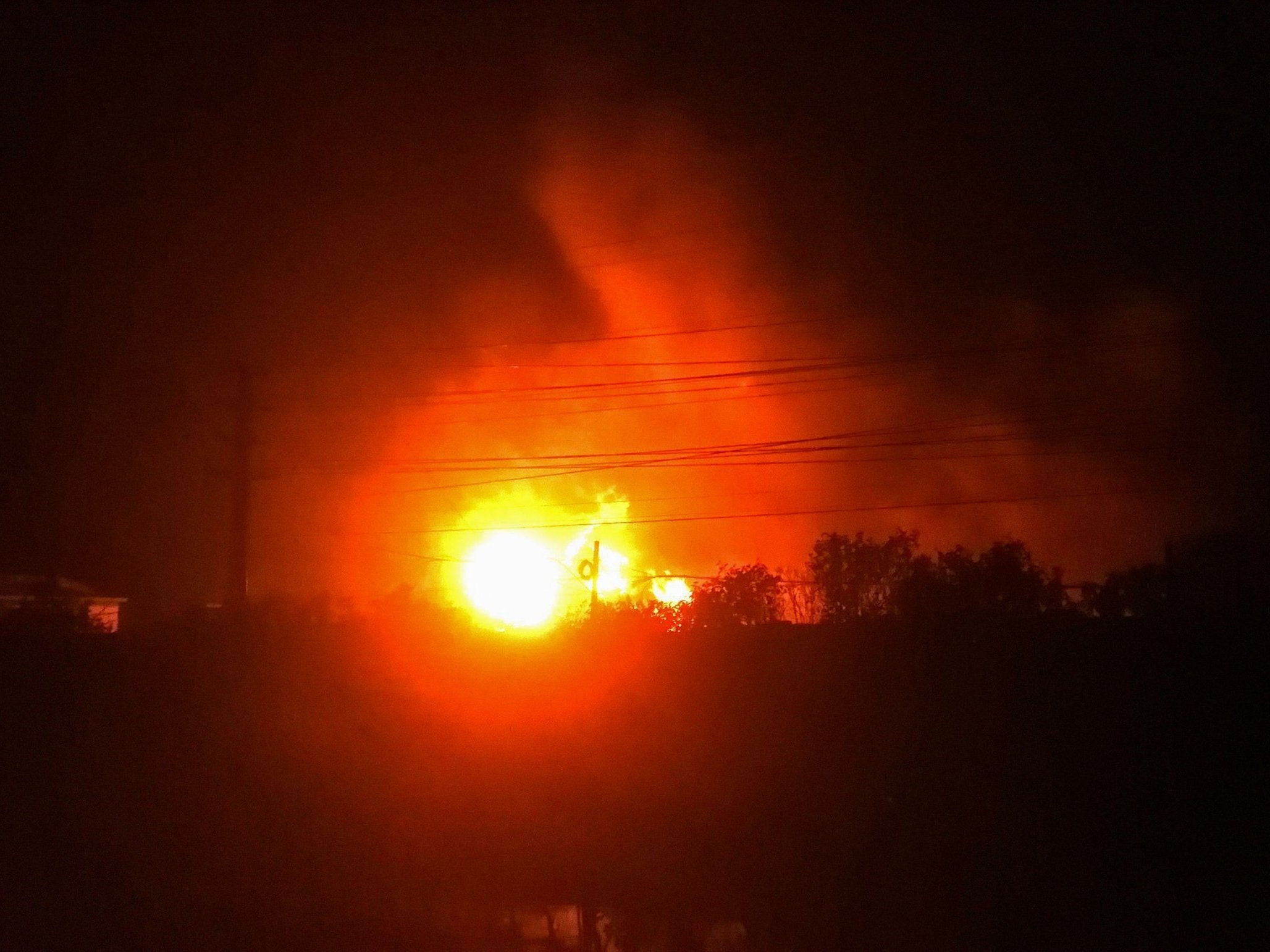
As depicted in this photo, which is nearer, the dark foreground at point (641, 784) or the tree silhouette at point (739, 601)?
the dark foreground at point (641, 784)

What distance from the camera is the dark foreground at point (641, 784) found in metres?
14.5

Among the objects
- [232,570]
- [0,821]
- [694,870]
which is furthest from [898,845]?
[232,570]

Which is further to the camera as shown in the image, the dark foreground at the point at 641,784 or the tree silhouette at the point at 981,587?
the tree silhouette at the point at 981,587

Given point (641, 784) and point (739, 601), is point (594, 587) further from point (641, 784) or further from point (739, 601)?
point (641, 784)

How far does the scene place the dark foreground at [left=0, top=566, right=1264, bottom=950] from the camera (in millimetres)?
14469

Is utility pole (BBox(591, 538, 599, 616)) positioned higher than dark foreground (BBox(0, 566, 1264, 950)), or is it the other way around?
utility pole (BBox(591, 538, 599, 616))

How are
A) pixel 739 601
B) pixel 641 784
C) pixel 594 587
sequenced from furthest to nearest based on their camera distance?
pixel 594 587
pixel 739 601
pixel 641 784

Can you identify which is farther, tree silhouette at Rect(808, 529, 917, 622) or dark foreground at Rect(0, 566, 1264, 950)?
tree silhouette at Rect(808, 529, 917, 622)

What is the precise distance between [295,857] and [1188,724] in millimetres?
14882

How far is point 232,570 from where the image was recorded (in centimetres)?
3400

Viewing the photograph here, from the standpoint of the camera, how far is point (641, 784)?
21.7 m

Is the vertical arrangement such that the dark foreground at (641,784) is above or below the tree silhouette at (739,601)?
below

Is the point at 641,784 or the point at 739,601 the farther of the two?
the point at 739,601

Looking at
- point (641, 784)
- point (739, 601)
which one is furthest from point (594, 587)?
point (641, 784)
